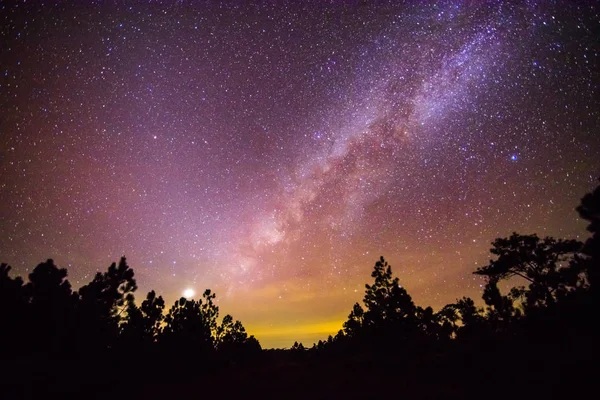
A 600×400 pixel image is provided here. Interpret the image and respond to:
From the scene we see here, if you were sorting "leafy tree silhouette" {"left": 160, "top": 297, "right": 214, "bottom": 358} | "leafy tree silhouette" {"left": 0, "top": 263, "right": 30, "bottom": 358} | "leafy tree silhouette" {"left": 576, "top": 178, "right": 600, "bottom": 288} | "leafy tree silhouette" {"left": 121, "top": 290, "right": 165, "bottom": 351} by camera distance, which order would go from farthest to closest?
1. "leafy tree silhouette" {"left": 160, "top": 297, "right": 214, "bottom": 358}
2. "leafy tree silhouette" {"left": 121, "top": 290, "right": 165, "bottom": 351}
3. "leafy tree silhouette" {"left": 0, "top": 263, "right": 30, "bottom": 358}
4. "leafy tree silhouette" {"left": 576, "top": 178, "right": 600, "bottom": 288}

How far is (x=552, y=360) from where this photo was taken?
13.6 m

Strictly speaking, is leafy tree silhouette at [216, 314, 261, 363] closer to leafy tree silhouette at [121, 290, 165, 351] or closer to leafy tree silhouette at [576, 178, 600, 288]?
leafy tree silhouette at [121, 290, 165, 351]

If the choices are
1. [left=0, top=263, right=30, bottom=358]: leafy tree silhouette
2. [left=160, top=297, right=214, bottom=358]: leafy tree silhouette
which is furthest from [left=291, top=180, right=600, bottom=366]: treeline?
[left=0, top=263, right=30, bottom=358]: leafy tree silhouette

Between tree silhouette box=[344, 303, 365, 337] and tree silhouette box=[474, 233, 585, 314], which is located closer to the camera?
tree silhouette box=[474, 233, 585, 314]

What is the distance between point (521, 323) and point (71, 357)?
109 ft

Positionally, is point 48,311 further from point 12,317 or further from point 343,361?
point 343,361

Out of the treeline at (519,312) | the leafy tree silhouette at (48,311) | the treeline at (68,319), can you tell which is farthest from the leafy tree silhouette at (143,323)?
the treeline at (519,312)

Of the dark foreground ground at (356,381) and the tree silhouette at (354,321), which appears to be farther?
the tree silhouette at (354,321)

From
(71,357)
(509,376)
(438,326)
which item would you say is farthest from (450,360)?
(438,326)

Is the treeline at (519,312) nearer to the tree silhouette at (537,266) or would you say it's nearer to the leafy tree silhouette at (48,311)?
the tree silhouette at (537,266)

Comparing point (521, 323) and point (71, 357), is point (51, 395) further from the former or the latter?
point (521, 323)

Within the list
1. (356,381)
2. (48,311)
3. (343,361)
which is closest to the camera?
(356,381)

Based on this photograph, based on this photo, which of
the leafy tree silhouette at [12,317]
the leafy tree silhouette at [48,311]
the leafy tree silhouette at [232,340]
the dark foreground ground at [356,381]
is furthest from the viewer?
the leafy tree silhouette at [232,340]

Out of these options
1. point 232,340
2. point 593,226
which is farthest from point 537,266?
point 232,340
